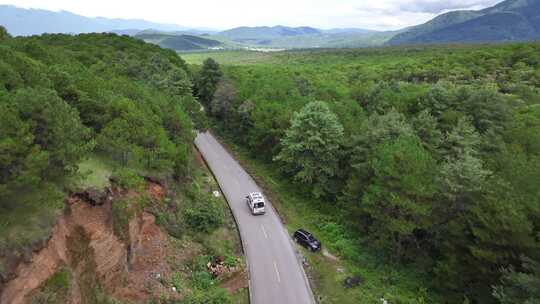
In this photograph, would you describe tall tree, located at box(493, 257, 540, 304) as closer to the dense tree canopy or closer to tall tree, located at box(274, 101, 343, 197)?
tall tree, located at box(274, 101, 343, 197)

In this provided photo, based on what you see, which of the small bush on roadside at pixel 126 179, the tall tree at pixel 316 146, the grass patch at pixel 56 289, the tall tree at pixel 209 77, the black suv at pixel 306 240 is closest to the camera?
the grass patch at pixel 56 289

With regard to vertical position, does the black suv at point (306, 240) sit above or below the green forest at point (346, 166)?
below

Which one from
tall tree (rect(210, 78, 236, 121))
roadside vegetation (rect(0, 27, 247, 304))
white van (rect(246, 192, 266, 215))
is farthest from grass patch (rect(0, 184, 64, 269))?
tall tree (rect(210, 78, 236, 121))

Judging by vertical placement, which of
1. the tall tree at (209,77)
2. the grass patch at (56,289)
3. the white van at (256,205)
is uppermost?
the tall tree at (209,77)

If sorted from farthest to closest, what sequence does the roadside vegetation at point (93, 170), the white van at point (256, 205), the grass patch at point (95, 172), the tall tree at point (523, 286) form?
the white van at point (256, 205) < the grass patch at point (95, 172) < the tall tree at point (523, 286) < the roadside vegetation at point (93, 170)

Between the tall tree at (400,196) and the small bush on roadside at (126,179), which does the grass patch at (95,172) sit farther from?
the tall tree at (400,196)

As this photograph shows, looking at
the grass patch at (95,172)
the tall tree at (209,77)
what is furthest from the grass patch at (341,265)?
the tall tree at (209,77)

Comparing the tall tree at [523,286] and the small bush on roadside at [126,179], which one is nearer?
the tall tree at [523,286]
